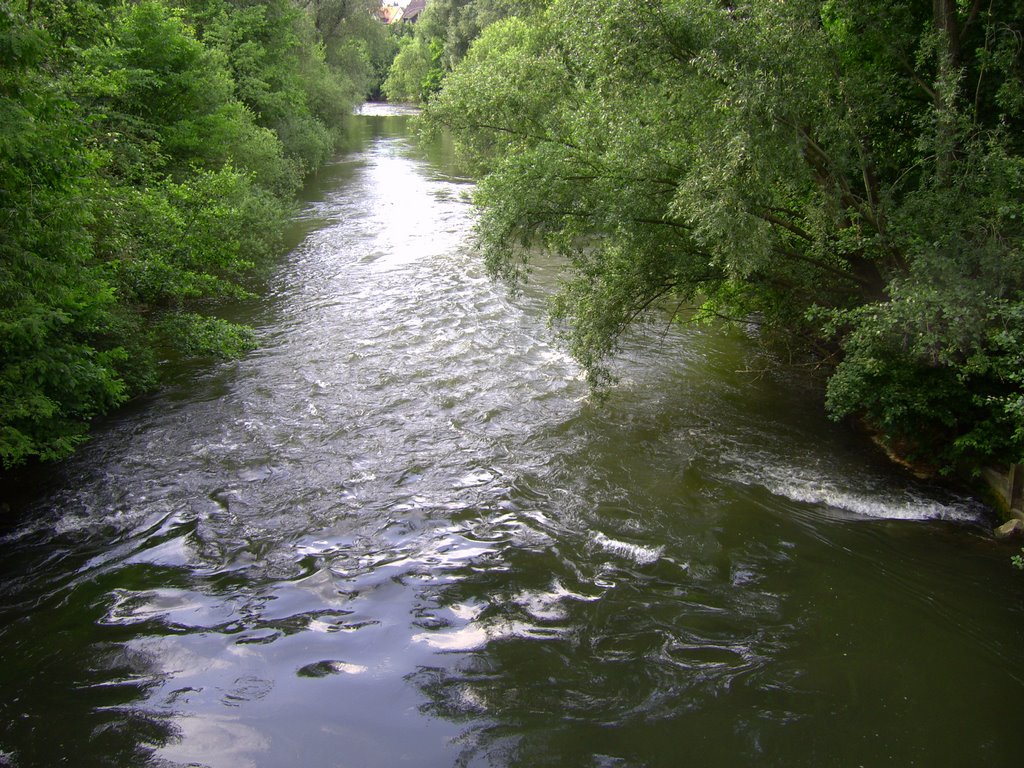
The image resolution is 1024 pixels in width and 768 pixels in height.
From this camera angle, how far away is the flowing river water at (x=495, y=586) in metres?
6.13

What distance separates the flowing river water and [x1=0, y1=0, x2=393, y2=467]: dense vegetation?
1.31 meters

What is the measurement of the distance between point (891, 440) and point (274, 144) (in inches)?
774

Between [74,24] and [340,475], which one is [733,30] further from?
[74,24]

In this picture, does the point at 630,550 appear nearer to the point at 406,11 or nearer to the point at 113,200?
the point at 113,200

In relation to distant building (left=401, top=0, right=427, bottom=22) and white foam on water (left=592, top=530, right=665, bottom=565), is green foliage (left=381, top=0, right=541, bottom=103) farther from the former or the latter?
white foam on water (left=592, top=530, right=665, bottom=565)

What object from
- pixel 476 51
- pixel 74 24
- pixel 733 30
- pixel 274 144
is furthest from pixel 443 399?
pixel 476 51

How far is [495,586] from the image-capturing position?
8.09 metres

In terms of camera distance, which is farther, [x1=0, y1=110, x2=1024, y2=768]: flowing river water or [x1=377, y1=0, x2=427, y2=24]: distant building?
[x1=377, y1=0, x2=427, y2=24]: distant building

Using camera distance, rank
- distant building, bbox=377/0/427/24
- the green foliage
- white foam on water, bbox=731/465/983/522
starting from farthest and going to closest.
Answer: distant building, bbox=377/0/427/24
the green foliage
white foam on water, bbox=731/465/983/522

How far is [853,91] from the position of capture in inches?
371

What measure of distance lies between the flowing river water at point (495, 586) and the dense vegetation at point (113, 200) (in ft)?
4.29

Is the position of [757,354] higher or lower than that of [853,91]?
lower

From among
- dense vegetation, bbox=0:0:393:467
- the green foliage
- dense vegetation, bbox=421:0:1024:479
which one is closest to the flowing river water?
dense vegetation, bbox=0:0:393:467

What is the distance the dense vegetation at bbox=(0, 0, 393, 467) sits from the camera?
756 cm
